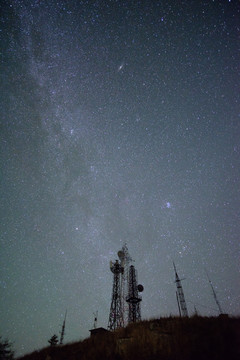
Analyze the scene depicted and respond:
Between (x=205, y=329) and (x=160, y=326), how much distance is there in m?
3.07

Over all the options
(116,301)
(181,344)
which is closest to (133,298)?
(116,301)

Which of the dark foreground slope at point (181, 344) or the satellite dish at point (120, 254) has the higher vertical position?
the satellite dish at point (120, 254)

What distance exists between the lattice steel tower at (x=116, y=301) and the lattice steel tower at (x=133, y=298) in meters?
1.47

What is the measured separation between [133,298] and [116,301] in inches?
109

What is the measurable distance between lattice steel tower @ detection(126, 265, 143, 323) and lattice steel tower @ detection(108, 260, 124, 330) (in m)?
1.47

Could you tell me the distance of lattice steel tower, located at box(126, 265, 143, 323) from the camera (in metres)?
25.7

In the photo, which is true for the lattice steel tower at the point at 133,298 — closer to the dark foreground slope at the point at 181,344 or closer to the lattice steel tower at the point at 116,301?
the lattice steel tower at the point at 116,301

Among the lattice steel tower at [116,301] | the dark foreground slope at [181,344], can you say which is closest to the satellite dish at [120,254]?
the lattice steel tower at [116,301]

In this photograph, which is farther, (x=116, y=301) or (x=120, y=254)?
(x=120, y=254)

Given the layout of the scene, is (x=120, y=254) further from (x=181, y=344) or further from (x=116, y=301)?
(x=181, y=344)

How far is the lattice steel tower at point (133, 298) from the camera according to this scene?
2572 cm

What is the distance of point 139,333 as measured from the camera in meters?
8.66

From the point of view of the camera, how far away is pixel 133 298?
1038 inches

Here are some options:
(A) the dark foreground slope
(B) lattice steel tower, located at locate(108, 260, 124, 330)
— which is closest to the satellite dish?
(B) lattice steel tower, located at locate(108, 260, 124, 330)
